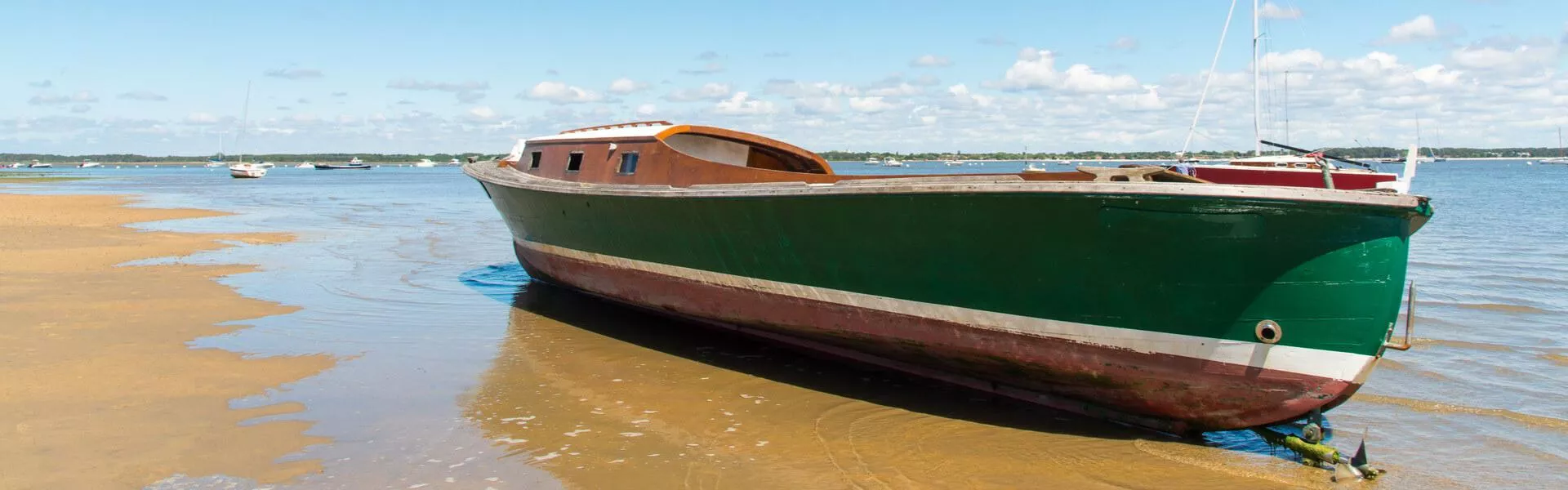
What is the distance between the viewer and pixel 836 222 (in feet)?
23.0

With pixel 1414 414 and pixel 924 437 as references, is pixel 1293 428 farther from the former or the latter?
pixel 924 437

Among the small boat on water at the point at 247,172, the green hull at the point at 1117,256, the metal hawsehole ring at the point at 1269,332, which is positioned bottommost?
the metal hawsehole ring at the point at 1269,332

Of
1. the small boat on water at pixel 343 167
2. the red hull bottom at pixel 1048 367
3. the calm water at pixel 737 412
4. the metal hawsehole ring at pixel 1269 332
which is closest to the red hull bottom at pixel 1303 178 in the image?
the calm water at pixel 737 412

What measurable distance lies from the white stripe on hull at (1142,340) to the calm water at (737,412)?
0.61 meters

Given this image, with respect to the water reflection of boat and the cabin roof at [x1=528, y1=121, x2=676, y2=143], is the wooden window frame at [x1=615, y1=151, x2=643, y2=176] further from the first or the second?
the water reflection of boat

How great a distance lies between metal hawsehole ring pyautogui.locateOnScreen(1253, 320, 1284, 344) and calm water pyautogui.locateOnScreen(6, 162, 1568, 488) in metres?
0.75

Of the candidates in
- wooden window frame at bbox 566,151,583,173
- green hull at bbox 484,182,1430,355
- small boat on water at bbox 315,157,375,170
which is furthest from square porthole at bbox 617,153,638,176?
small boat on water at bbox 315,157,375,170

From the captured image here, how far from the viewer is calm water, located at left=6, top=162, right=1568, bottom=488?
18.1ft

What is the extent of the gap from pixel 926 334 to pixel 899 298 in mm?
313

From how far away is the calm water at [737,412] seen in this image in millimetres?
5527

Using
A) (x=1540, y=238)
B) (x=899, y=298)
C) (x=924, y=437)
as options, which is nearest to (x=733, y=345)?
(x=899, y=298)

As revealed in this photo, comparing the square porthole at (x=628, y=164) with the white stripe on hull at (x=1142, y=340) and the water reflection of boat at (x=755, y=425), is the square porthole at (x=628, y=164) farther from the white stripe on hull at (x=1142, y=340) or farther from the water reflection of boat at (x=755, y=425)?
the white stripe on hull at (x=1142, y=340)

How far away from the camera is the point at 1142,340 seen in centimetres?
593

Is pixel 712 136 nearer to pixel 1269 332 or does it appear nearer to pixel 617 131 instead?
pixel 617 131
